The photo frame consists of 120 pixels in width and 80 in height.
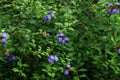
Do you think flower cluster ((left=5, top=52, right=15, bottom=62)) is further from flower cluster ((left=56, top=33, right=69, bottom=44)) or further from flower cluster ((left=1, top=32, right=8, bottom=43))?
flower cluster ((left=56, top=33, right=69, bottom=44))

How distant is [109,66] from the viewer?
8.46ft

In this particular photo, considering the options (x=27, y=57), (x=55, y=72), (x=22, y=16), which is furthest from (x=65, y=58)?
(x=22, y=16)

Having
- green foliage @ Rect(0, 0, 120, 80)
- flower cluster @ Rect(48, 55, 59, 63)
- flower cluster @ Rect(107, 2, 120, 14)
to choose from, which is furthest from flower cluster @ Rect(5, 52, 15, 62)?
flower cluster @ Rect(107, 2, 120, 14)

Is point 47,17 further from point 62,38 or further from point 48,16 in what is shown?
point 62,38

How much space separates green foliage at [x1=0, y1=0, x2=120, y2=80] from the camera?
258 cm

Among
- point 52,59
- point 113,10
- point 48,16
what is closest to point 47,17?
point 48,16

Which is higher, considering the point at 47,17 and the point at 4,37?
the point at 47,17

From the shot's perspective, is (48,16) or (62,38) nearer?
(62,38)

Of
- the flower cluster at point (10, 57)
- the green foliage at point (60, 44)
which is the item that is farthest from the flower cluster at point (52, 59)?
the flower cluster at point (10, 57)

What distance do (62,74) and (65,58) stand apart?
0.16 meters

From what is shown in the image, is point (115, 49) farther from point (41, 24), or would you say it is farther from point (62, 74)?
point (41, 24)

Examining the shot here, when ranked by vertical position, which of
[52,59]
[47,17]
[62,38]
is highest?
[47,17]

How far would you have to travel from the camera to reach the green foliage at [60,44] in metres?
2.58

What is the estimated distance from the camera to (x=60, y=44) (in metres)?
2.64
